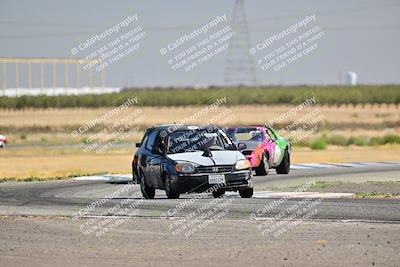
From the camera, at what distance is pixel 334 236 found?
45.3 ft

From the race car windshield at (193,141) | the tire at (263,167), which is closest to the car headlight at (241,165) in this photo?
the race car windshield at (193,141)

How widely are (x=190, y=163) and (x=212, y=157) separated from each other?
456 millimetres

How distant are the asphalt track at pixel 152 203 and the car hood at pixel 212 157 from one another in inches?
28.6

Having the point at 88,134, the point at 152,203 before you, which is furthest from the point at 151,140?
the point at 88,134

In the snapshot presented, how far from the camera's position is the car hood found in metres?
20.1

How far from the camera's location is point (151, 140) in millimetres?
21781

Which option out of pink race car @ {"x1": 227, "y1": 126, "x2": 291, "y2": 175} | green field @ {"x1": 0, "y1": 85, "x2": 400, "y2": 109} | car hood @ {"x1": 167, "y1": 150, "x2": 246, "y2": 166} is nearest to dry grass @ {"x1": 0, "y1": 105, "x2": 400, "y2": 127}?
green field @ {"x1": 0, "y1": 85, "x2": 400, "y2": 109}

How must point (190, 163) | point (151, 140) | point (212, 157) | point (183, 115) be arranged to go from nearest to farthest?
1. point (190, 163)
2. point (212, 157)
3. point (151, 140)
4. point (183, 115)

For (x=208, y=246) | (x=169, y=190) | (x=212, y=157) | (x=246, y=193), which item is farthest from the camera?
(x=246, y=193)

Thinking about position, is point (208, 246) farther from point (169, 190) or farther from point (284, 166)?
point (284, 166)

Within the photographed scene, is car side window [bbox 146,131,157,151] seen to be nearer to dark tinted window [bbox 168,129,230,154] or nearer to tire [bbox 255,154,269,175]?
dark tinted window [bbox 168,129,230,154]

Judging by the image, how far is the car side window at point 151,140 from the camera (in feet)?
70.9

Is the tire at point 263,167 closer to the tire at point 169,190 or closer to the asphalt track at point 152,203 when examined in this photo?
the asphalt track at point 152,203

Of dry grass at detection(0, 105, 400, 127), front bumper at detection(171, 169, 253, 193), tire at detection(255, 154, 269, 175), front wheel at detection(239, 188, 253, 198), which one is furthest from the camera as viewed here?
dry grass at detection(0, 105, 400, 127)
